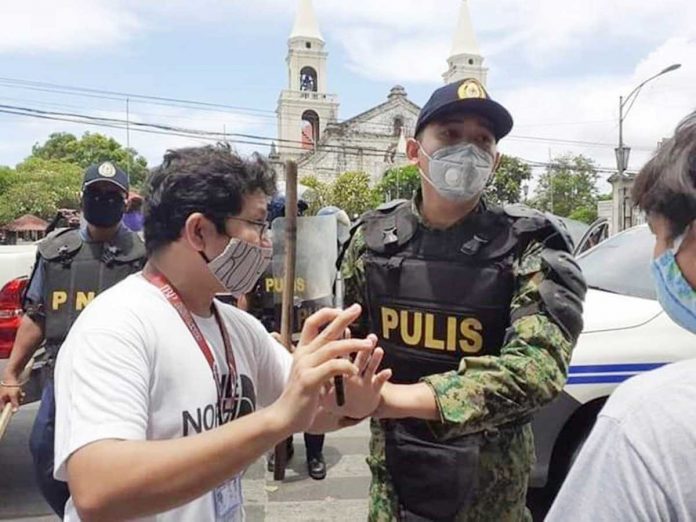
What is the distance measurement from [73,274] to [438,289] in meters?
2.35

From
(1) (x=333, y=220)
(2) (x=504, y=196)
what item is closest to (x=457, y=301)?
(1) (x=333, y=220)

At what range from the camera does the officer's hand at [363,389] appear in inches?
57.1

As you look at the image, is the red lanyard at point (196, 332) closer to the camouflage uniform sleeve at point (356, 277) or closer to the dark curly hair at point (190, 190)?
the dark curly hair at point (190, 190)

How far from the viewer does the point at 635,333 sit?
3.47 metres

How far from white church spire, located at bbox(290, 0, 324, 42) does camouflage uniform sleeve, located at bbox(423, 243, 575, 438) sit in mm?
78723

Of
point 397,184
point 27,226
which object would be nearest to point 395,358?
point 27,226

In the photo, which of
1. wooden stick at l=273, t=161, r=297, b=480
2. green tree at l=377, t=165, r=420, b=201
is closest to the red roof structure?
green tree at l=377, t=165, r=420, b=201

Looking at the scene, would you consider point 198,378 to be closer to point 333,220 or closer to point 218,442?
point 218,442

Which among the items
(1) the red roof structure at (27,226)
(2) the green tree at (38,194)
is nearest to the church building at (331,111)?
(2) the green tree at (38,194)

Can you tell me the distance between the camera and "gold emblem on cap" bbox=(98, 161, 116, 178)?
365 centimetres

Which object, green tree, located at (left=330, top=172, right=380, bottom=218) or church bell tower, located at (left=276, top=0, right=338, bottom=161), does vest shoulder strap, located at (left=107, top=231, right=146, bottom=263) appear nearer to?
green tree, located at (left=330, top=172, right=380, bottom=218)

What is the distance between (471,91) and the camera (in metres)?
1.97

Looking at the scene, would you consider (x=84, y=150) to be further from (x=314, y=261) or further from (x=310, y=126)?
(x=314, y=261)

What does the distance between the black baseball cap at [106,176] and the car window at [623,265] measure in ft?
9.31
